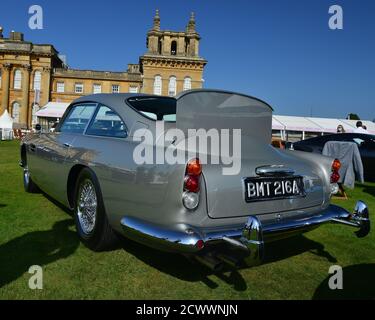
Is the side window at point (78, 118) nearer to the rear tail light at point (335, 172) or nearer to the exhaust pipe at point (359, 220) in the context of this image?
the rear tail light at point (335, 172)

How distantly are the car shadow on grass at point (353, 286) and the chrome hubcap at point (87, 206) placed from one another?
2.14m

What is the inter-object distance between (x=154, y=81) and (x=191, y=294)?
60312 millimetres

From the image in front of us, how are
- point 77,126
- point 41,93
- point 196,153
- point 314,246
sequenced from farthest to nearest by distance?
point 41,93 < point 77,126 < point 314,246 < point 196,153

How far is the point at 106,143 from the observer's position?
3.32m

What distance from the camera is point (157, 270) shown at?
3.09m

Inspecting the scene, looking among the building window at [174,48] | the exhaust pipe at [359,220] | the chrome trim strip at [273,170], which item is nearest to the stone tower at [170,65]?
the building window at [174,48]

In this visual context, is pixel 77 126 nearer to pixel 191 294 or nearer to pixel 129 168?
pixel 129 168

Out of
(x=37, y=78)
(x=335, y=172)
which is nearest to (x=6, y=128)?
(x=335, y=172)

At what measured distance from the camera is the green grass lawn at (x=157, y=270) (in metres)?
2.69

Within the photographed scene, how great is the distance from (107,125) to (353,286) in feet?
8.90

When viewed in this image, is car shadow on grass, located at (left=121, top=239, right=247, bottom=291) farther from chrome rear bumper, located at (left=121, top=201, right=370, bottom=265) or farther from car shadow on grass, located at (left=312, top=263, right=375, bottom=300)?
car shadow on grass, located at (left=312, top=263, right=375, bottom=300)
